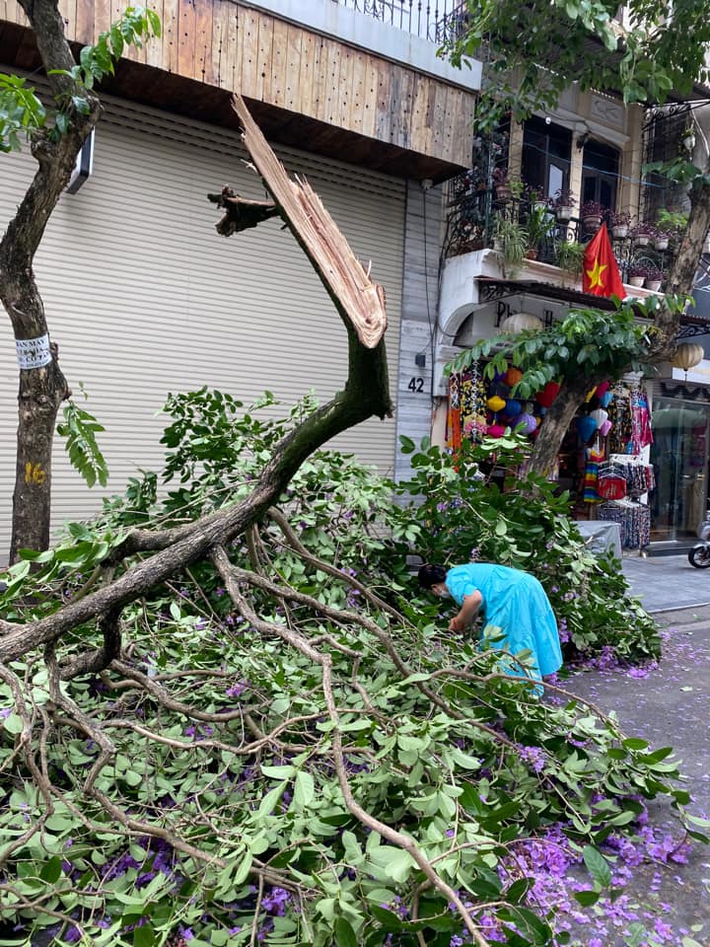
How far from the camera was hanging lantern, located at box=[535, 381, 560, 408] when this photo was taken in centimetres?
1082

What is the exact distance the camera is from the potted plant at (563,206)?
1039 centimetres

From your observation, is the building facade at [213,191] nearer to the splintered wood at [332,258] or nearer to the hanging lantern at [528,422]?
the hanging lantern at [528,422]

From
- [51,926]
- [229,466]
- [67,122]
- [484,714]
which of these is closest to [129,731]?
[51,926]

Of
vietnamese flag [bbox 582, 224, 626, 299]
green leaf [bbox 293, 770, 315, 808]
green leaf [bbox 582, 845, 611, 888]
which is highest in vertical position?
vietnamese flag [bbox 582, 224, 626, 299]

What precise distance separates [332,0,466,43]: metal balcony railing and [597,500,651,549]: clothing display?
7201 millimetres

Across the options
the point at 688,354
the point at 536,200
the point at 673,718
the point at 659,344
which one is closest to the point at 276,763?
the point at 673,718

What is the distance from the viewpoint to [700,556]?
11508 mm

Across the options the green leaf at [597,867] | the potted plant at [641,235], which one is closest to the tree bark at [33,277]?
the green leaf at [597,867]

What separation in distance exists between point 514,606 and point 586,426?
776 centimetres

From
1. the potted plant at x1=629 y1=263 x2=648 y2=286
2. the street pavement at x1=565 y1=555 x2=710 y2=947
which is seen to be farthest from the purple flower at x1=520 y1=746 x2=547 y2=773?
the potted plant at x1=629 y1=263 x2=648 y2=286

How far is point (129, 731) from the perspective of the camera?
9.75ft

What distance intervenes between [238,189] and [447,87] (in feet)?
9.49

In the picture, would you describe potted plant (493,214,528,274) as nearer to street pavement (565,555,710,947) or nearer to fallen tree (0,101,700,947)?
street pavement (565,555,710,947)

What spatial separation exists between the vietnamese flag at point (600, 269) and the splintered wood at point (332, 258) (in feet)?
29.0
